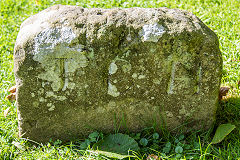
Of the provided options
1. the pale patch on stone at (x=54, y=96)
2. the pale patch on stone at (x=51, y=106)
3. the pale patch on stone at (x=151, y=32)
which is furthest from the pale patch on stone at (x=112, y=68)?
the pale patch on stone at (x=51, y=106)

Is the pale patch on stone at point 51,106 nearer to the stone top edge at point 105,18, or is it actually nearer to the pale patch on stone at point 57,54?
the pale patch on stone at point 57,54

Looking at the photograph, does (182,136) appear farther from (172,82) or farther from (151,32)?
(151,32)

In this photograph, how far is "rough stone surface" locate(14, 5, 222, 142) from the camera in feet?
7.98

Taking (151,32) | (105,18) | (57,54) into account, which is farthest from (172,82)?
(57,54)

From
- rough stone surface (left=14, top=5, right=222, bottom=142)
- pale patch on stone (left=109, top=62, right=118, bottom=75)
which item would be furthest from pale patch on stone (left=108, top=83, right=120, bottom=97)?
pale patch on stone (left=109, top=62, right=118, bottom=75)

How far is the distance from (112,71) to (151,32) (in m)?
0.45

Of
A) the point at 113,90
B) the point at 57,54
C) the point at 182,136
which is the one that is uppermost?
the point at 57,54

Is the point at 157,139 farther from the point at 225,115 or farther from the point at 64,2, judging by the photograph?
the point at 64,2

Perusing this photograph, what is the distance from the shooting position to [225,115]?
304 cm

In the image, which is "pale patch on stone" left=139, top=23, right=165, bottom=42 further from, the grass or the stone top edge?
the grass

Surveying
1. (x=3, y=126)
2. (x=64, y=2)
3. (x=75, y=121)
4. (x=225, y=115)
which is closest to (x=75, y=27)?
(x=75, y=121)

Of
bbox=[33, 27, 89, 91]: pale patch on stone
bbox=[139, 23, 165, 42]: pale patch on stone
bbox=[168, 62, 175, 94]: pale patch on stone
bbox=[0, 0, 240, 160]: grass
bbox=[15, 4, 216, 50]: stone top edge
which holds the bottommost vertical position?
bbox=[0, 0, 240, 160]: grass

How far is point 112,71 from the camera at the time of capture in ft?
8.30

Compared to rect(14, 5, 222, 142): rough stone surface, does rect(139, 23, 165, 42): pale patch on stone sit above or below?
above
